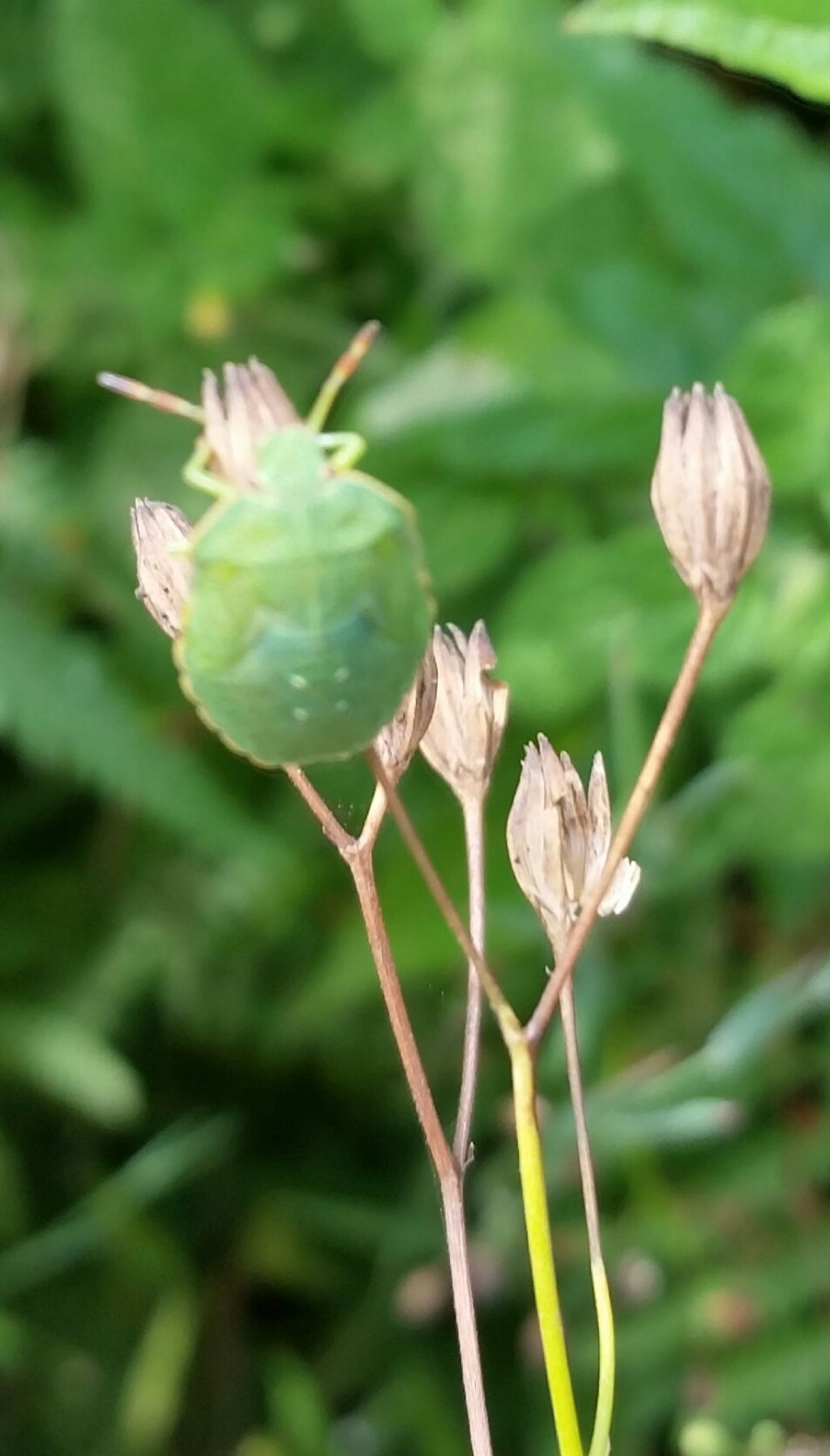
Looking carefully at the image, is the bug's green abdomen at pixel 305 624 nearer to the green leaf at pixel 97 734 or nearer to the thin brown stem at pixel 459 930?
Answer: the thin brown stem at pixel 459 930

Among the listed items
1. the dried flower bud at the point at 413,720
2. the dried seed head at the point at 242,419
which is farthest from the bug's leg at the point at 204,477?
the dried flower bud at the point at 413,720

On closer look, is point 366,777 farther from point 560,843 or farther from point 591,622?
point 560,843

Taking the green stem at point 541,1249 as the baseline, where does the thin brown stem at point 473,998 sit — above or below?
above

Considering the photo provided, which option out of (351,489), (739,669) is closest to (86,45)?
(739,669)

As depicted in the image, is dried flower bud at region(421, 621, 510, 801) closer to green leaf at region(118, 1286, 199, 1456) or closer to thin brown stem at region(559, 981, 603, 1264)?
thin brown stem at region(559, 981, 603, 1264)

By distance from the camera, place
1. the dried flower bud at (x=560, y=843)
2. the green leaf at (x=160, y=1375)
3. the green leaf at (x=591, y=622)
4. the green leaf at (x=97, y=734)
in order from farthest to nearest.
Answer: the green leaf at (x=160, y=1375)
the green leaf at (x=97, y=734)
the green leaf at (x=591, y=622)
the dried flower bud at (x=560, y=843)

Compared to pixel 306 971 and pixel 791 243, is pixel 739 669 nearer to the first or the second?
pixel 791 243
